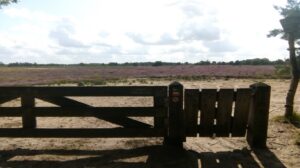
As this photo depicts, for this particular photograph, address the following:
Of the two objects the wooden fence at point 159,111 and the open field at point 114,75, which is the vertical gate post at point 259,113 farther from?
the open field at point 114,75

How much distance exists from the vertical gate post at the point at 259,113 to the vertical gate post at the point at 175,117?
59.2 inches

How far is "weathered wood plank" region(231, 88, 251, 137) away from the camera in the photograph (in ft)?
31.3

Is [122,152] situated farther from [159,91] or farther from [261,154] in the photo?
[261,154]

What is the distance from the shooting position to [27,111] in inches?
374

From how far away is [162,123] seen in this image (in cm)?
945

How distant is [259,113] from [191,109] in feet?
4.64

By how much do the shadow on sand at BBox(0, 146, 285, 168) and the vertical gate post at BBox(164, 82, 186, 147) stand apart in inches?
9.1

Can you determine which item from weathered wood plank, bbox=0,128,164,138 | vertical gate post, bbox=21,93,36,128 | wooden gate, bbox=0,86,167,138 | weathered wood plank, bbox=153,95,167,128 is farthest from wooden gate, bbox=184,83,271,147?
vertical gate post, bbox=21,93,36,128

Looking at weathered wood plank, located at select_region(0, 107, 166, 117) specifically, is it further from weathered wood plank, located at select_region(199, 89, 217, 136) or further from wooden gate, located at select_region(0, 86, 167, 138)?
weathered wood plank, located at select_region(199, 89, 217, 136)

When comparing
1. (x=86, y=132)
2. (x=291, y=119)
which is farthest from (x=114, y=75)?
(x=86, y=132)

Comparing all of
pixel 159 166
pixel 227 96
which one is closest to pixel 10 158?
pixel 159 166

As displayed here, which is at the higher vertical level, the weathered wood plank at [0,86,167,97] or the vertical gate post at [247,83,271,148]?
the weathered wood plank at [0,86,167,97]

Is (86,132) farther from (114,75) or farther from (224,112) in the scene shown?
(114,75)

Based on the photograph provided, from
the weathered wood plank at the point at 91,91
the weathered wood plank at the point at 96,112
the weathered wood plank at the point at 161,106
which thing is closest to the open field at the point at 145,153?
the weathered wood plank at the point at 161,106
